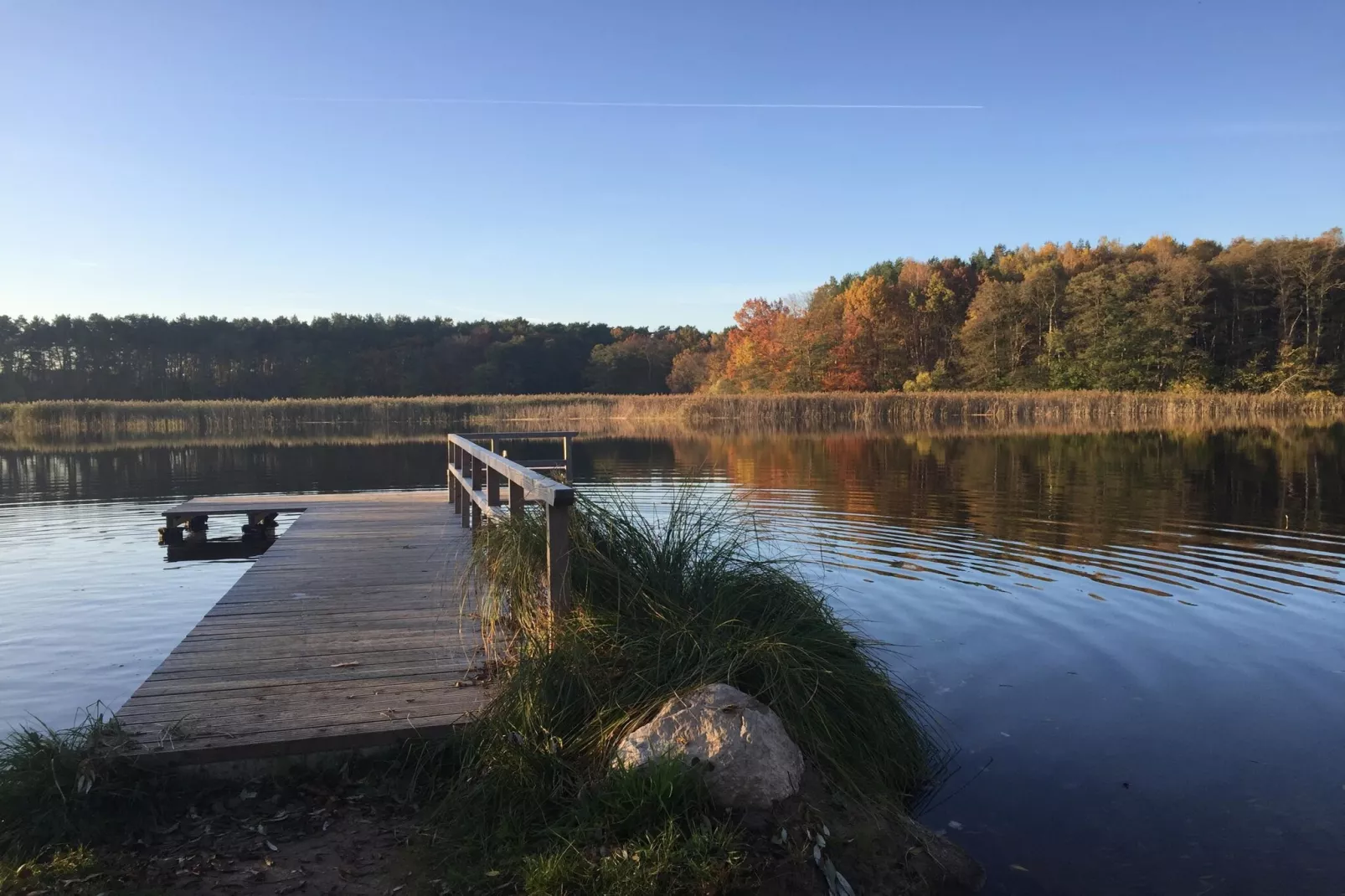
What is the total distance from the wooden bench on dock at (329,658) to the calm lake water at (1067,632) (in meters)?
0.91

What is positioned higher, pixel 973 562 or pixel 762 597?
pixel 762 597

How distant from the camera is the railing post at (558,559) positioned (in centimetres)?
425

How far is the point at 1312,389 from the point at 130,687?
2099 inches

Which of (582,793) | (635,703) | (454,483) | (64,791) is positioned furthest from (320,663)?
(454,483)

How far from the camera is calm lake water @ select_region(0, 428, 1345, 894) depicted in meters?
3.83

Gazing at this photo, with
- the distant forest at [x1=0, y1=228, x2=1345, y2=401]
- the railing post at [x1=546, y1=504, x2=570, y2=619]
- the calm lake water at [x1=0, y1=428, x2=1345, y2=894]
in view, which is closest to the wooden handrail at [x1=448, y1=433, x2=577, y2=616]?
the railing post at [x1=546, y1=504, x2=570, y2=619]

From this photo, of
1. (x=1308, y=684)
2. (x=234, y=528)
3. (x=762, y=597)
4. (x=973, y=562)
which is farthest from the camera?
(x=234, y=528)

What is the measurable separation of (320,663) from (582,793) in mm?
2099

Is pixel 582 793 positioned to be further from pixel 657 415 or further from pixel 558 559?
pixel 657 415

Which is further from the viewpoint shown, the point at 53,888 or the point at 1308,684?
the point at 1308,684

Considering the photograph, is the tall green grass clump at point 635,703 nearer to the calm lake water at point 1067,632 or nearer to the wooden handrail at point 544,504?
the wooden handrail at point 544,504

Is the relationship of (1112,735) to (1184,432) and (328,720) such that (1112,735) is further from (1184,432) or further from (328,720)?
(1184,432)

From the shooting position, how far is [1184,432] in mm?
28500

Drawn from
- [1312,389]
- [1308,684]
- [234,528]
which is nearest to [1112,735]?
[1308,684]
